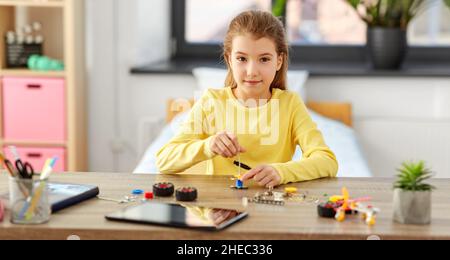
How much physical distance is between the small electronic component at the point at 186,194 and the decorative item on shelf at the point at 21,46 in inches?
93.2

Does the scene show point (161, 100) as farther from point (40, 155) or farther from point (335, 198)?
point (335, 198)

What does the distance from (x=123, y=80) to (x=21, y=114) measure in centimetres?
51

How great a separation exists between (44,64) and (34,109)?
21 centimetres

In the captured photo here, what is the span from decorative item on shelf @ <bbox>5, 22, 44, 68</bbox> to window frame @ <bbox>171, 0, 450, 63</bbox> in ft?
2.52

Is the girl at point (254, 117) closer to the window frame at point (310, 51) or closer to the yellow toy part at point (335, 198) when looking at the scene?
the yellow toy part at point (335, 198)

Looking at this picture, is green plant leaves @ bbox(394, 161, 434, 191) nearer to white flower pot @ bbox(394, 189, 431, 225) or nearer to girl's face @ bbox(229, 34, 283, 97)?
white flower pot @ bbox(394, 189, 431, 225)

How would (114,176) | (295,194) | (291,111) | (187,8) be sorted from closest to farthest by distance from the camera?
(295,194) < (114,176) < (291,111) < (187,8)

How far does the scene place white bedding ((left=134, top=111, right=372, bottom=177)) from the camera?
9.52 ft

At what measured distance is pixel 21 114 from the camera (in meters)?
3.76

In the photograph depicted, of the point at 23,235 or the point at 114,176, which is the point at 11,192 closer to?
the point at 23,235
